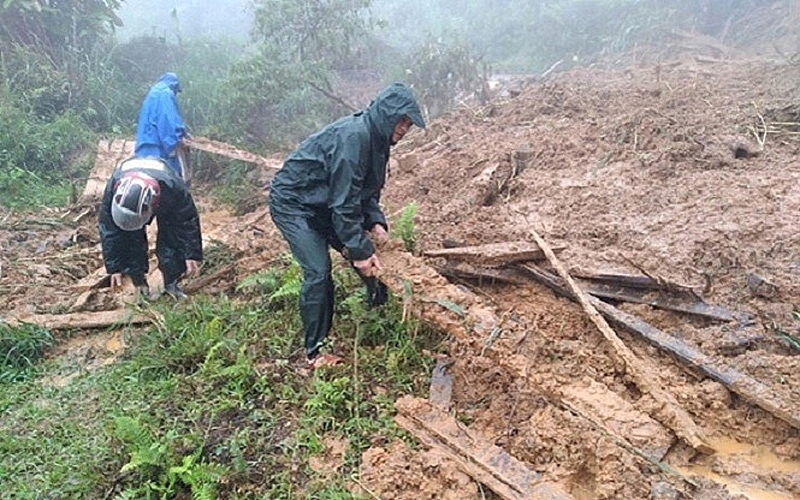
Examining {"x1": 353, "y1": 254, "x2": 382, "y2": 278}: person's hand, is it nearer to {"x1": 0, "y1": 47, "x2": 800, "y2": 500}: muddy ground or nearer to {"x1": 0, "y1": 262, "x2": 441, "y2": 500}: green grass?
{"x1": 0, "y1": 47, "x2": 800, "y2": 500}: muddy ground

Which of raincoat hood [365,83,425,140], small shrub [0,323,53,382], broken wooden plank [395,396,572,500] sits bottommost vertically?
broken wooden plank [395,396,572,500]

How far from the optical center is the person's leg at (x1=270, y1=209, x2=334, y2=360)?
384 cm

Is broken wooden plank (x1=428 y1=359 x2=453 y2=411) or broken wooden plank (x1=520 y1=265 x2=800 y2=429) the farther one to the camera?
broken wooden plank (x1=428 y1=359 x2=453 y2=411)

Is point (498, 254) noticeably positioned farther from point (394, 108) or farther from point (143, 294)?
point (143, 294)

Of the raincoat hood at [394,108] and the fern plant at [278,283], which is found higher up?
the raincoat hood at [394,108]

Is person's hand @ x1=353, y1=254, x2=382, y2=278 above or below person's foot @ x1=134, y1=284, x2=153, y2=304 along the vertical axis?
above

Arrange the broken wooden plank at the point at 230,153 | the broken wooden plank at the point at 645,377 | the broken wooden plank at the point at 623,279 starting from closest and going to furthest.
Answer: the broken wooden plank at the point at 645,377, the broken wooden plank at the point at 623,279, the broken wooden plank at the point at 230,153

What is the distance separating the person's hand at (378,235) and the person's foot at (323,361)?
2.91ft

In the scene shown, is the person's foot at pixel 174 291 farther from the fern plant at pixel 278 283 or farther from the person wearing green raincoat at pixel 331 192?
the person wearing green raincoat at pixel 331 192

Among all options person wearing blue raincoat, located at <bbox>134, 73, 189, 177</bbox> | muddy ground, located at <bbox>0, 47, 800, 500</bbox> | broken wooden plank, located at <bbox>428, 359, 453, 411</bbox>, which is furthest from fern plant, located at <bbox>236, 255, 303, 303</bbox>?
person wearing blue raincoat, located at <bbox>134, 73, 189, 177</bbox>

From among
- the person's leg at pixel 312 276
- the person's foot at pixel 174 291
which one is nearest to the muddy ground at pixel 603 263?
the person's foot at pixel 174 291

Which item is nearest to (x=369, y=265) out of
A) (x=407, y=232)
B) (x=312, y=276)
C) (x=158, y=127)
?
(x=312, y=276)

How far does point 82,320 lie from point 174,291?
2.52 feet

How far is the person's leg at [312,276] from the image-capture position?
12.6ft
